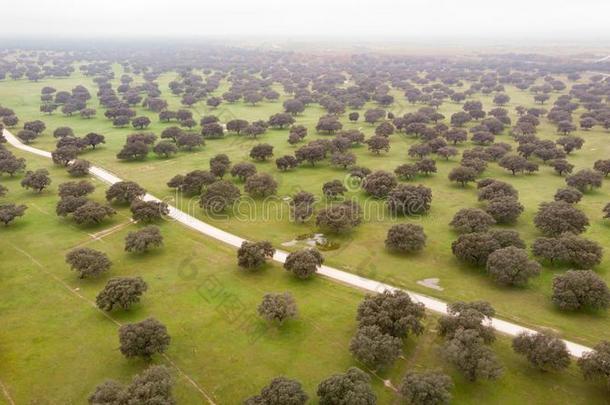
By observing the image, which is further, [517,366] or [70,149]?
[70,149]

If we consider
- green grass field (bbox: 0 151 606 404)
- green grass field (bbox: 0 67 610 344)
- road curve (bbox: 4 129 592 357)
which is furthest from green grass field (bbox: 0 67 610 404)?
road curve (bbox: 4 129 592 357)

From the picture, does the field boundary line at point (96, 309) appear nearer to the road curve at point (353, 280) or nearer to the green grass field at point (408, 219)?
the road curve at point (353, 280)

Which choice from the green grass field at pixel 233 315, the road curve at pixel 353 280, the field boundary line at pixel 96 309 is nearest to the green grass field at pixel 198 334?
the green grass field at pixel 233 315

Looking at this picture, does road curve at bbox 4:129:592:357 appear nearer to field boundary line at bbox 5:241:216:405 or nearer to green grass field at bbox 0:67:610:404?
green grass field at bbox 0:67:610:404

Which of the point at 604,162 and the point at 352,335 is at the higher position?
the point at 604,162

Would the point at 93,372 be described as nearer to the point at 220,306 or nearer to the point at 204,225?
the point at 220,306

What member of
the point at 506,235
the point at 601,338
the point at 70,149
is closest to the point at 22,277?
the point at 70,149

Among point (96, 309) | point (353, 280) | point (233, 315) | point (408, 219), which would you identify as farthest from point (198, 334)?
point (408, 219)

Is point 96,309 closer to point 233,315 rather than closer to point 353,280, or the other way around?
point 233,315

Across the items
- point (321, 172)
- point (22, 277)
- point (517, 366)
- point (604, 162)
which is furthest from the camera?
point (321, 172)
